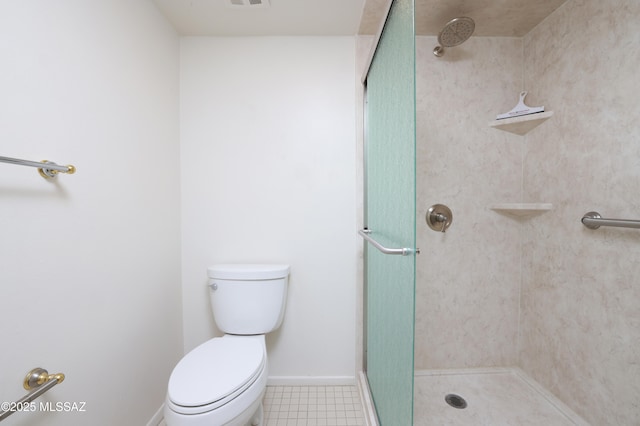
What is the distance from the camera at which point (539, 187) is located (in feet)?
4.28

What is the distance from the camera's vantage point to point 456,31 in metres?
1.16

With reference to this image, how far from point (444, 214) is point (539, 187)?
51 cm

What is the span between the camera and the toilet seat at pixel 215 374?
800mm

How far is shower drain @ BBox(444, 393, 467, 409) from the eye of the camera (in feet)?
4.04

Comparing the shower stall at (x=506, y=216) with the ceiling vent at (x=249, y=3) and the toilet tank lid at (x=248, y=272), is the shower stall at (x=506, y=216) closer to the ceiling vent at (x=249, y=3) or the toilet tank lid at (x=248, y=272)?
the toilet tank lid at (x=248, y=272)

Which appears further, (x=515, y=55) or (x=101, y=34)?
Answer: (x=515, y=55)

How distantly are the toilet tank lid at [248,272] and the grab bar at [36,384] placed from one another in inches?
25.1

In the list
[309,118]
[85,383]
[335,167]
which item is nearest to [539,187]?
[335,167]

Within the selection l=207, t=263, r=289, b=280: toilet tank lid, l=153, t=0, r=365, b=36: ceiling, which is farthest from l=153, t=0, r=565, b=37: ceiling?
l=207, t=263, r=289, b=280: toilet tank lid

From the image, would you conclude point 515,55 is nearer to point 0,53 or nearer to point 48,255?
point 0,53

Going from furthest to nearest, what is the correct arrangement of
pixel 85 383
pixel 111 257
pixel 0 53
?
pixel 111 257 < pixel 85 383 < pixel 0 53

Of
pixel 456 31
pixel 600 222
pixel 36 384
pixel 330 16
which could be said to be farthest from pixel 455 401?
pixel 330 16

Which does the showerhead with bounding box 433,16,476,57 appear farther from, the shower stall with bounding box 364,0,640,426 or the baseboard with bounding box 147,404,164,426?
the baseboard with bounding box 147,404,164,426

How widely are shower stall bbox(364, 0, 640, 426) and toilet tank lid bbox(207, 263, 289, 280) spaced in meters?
0.48
